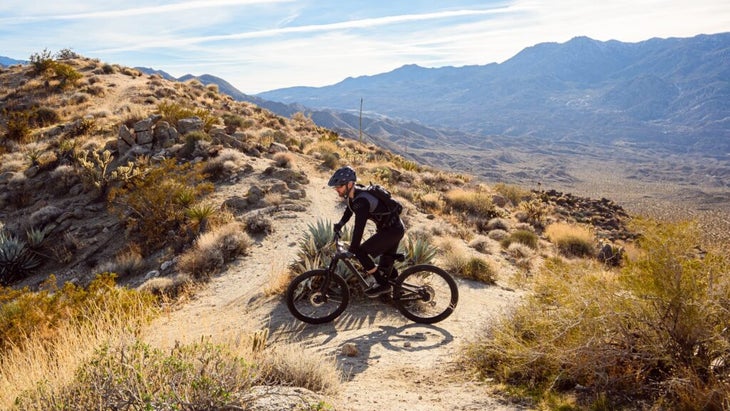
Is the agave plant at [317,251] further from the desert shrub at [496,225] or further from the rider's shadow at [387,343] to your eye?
the desert shrub at [496,225]

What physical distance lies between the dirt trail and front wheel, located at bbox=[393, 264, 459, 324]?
18 centimetres

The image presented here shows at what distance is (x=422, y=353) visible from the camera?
5.92 meters

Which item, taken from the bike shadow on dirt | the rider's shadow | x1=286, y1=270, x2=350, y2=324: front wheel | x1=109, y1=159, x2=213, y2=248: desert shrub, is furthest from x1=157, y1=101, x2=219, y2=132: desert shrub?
the rider's shadow

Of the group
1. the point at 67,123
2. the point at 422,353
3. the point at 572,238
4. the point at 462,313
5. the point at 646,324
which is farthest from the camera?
the point at 67,123

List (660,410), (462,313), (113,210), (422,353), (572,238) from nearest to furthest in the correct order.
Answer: (660,410), (422,353), (462,313), (113,210), (572,238)

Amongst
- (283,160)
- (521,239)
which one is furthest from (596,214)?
(283,160)

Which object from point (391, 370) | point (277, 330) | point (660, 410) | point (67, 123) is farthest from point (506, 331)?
point (67, 123)

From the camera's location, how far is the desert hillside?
15.1 feet

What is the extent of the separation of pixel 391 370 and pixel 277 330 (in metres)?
2.19

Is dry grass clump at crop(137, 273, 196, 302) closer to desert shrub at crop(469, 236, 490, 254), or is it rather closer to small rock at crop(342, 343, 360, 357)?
small rock at crop(342, 343, 360, 357)

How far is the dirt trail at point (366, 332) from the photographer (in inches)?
184

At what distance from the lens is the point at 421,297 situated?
22.2 feet

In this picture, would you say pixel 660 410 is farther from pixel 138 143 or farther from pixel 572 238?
pixel 138 143

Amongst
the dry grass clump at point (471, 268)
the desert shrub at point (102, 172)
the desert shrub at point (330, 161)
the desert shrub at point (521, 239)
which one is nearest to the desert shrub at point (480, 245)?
the desert shrub at point (521, 239)
